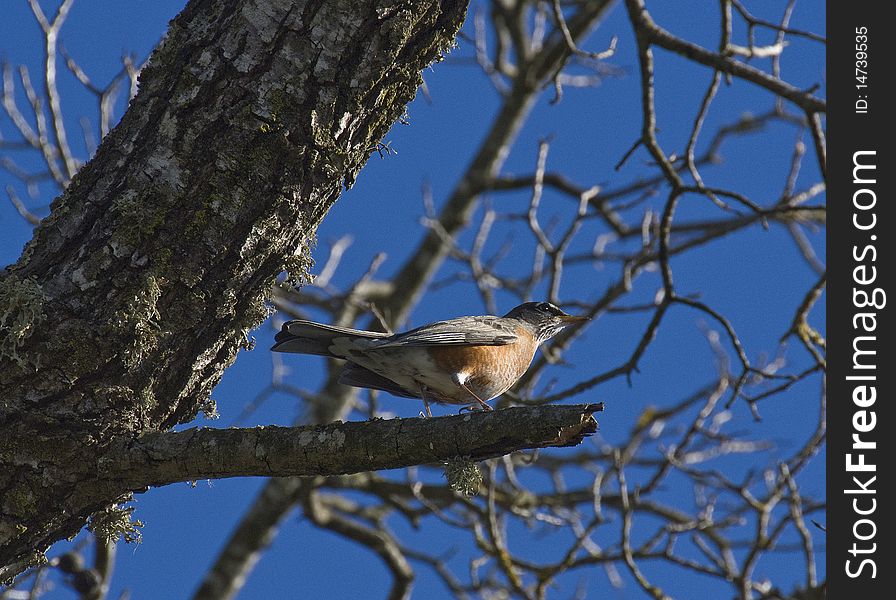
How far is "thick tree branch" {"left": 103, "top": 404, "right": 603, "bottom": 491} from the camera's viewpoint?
232 centimetres

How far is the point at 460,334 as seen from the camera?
166 inches

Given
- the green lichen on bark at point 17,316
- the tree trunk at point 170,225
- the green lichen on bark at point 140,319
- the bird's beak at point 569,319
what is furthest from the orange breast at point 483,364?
the green lichen on bark at point 17,316

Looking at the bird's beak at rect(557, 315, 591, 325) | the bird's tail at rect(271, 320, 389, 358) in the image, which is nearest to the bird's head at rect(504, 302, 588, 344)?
the bird's beak at rect(557, 315, 591, 325)

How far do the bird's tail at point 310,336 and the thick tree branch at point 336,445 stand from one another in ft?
3.67

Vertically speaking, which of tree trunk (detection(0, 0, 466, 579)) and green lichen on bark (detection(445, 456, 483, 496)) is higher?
tree trunk (detection(0, 0, 466, 579))

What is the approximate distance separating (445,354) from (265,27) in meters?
1.88

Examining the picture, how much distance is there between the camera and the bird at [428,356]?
390 cm

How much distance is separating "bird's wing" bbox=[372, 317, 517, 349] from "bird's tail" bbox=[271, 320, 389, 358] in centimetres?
15

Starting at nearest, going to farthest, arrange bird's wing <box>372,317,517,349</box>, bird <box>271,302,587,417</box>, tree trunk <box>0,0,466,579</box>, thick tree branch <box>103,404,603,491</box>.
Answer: thick tree branch <box>103,404,603,491</box> < tree trunk <box>0,0,466,579</box> < bird <box>271,302,587,417</box> < bird's wing <box>372,317,517,349</box>

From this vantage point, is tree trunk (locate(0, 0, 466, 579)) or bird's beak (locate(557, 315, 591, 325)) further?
bird's beak (locate(557, 315, 591, 325))

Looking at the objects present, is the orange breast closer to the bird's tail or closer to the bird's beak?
the bird's tail

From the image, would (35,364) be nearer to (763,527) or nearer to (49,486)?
(49,486)

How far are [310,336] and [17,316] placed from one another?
143cm

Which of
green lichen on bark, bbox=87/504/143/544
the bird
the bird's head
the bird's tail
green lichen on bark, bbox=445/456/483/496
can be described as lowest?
green lichen on bark, bbox=87/504/143/544
